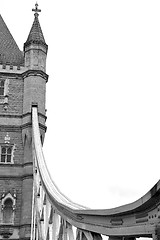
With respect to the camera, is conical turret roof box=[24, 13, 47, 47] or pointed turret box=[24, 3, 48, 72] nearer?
pointed turret box=[24, 3, 48, 72]

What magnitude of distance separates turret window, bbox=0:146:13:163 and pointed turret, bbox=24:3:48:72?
402 centimetres

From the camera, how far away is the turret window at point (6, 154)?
1745 centimetres

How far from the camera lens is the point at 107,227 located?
475cm

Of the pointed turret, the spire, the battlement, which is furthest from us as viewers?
the spire

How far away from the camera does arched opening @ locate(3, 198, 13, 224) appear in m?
16.3

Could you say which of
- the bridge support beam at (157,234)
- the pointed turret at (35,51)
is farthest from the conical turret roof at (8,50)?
the bridge support beam at (157,234)

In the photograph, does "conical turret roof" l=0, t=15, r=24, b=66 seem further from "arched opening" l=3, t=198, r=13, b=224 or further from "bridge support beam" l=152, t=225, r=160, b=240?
"bridge support beam" l=152, t=225, r=160, b=240

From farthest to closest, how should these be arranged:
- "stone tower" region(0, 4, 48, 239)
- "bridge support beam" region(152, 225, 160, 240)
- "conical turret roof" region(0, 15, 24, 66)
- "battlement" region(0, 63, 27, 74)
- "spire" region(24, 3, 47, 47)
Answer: "conical turret roof" region(0, 15, 24, 66) < "spire" region(24, 3, 47, 47) < "battlement" region(0, 63, 27, 74) < "stone tower" region(0, 4, 48, 239) < "bridge support beam" region(152, 225, 160, 240)

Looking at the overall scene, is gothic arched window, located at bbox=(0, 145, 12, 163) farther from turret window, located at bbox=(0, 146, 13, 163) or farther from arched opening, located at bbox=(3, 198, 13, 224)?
arched opening, located at bbox=(3, 198, 13, 224)

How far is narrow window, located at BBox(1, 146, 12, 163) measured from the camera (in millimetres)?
17453

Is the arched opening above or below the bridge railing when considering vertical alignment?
above

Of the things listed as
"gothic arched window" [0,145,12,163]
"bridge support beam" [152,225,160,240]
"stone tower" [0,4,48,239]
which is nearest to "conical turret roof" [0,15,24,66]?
"stone tower" [0,4,48,239]

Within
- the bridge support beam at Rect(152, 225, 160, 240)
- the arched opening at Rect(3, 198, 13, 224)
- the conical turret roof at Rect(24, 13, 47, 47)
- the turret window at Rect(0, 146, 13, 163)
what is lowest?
the bridge support beam at Rect(152, 225, 160, 240)

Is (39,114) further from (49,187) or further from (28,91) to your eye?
(49,187)
